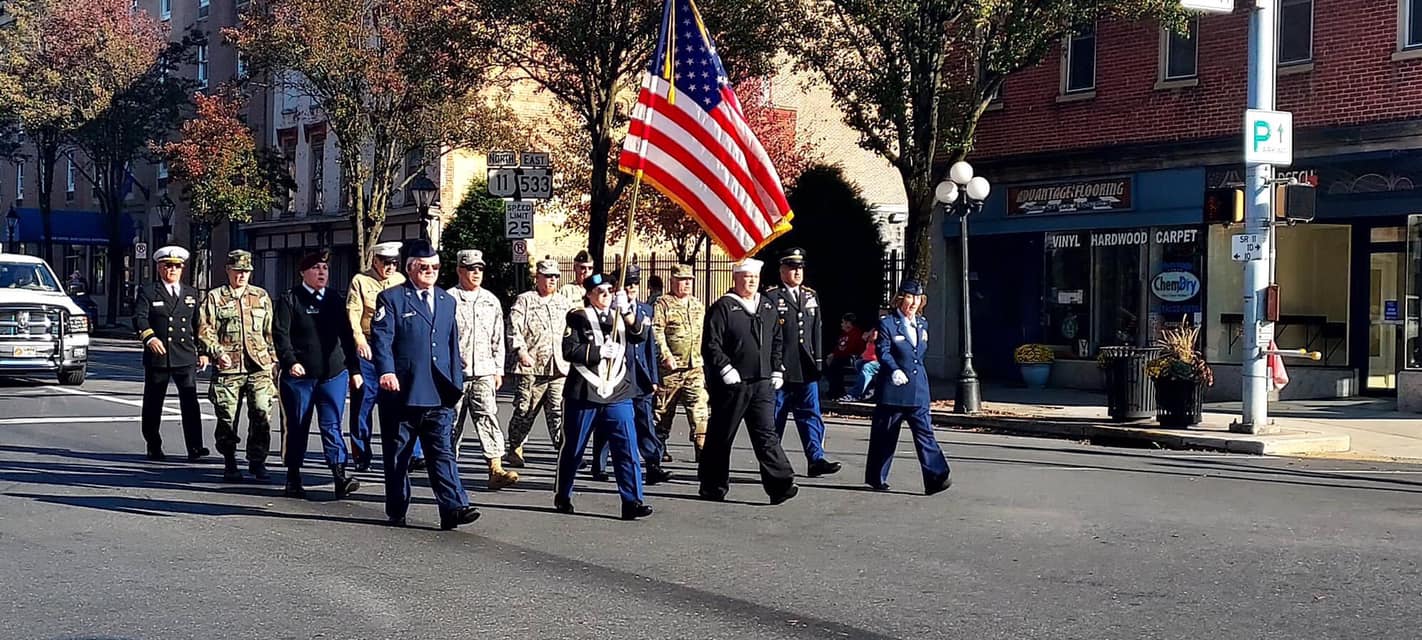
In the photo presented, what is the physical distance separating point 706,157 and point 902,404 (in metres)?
2.40

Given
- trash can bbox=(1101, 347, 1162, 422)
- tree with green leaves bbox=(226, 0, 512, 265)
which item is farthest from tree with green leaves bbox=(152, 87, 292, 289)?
trash can bbox=(1101, 347, 1162, 422)

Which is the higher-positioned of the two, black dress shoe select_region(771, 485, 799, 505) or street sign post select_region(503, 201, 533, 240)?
street sign post select_region(503, 201, 533, 240)

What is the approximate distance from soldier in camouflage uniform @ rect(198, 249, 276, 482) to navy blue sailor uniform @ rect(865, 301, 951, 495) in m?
4.88

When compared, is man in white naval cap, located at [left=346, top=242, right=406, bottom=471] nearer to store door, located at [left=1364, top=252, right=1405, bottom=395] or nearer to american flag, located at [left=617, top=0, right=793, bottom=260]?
american flag, located at [left=617, top=0, right=793, bottom=260]

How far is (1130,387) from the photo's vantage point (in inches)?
687

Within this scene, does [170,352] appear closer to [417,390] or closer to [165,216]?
[417,390]

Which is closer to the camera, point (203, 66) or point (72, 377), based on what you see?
point (72, 377)

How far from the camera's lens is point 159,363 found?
13.1 m

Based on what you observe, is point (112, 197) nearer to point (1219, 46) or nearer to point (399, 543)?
point (1219, 46)

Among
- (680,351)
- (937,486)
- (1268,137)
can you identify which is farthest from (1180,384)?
(680,351)

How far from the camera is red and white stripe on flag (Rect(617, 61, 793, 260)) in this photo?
1098 cm

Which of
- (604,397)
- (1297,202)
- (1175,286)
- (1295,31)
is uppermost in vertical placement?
(1295,31)

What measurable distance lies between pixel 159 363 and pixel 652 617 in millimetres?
7853

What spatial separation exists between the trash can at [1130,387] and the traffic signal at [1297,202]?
96.6 inches
